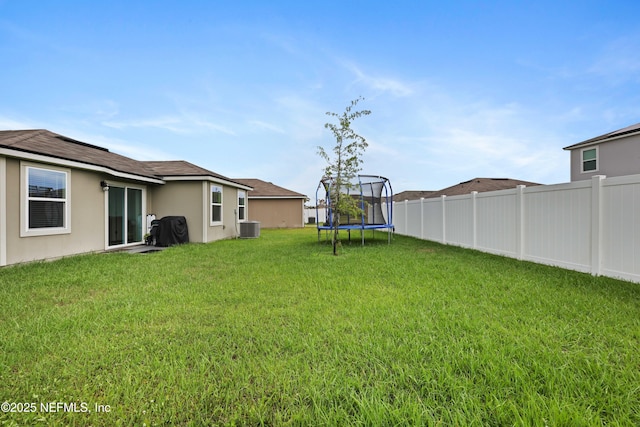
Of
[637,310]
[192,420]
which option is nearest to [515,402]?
[192,420]

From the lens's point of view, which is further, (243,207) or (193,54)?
(243,207)

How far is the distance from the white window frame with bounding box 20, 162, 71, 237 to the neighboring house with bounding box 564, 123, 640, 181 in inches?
767

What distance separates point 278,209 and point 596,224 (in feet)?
62.8

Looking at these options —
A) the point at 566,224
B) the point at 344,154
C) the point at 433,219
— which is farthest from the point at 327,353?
the point at 433,219

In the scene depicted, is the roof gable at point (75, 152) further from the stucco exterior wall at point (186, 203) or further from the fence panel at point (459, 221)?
the fence panel at point (459, 221)

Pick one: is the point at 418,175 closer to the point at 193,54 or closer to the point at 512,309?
the point at 193,54

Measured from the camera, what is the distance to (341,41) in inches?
385

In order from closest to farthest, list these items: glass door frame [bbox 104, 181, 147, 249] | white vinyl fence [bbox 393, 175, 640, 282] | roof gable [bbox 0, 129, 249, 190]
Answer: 1. white vinyl fence [bbox 393, 175, 640, 282]
2. roof gable [bbox 0, 129, 249, 190]
3. glass door frame [bbox 104, 181, 147, 249]

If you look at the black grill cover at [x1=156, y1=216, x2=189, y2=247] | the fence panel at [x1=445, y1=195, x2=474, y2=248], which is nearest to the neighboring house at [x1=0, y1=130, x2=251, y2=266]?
the black grill cover at [x1=156, y1=216, x2=189, y2=247]

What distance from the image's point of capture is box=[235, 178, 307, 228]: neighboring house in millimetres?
21969

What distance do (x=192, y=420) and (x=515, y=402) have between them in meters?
1.80

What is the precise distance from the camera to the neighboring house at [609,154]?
11938mm

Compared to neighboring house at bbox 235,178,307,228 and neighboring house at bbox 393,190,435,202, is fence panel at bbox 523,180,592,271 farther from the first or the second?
neighboring house at bbox 393,190,435,202

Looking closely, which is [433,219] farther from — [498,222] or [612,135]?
[612,135]
